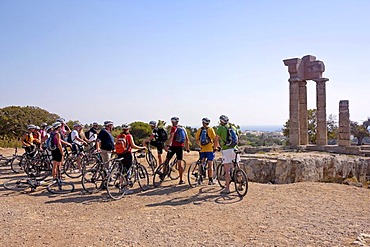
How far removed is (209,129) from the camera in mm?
9359

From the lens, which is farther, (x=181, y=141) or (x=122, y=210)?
(x=181, y=141)

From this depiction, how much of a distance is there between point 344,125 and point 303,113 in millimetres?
2977

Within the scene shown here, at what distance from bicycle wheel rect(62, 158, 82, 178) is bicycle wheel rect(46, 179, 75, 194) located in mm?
1660

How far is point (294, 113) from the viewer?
21562 millimetres

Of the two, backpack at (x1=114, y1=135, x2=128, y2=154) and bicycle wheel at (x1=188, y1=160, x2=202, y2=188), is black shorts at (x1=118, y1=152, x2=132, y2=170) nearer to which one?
backpack at (x1=114, y1=135, x2=128, y2=154)

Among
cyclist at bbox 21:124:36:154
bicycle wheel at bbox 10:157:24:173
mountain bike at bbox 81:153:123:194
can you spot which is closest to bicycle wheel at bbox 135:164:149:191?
mountain bike at bbox 81:153:123:194

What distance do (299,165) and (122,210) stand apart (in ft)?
24.6

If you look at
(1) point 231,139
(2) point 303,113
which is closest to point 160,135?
(1) point 231,139

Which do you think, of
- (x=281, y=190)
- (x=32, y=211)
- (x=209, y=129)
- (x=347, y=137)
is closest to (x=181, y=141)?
(x=209, y=129)

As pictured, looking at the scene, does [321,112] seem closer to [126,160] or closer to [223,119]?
[223,119]

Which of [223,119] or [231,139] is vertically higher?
[223,119]

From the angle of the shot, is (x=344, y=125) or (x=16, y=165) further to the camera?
(x=344, y=125)

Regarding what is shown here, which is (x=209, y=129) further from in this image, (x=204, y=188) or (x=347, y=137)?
(x=347, y=137)

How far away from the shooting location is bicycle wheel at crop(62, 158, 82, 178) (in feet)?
37.4
